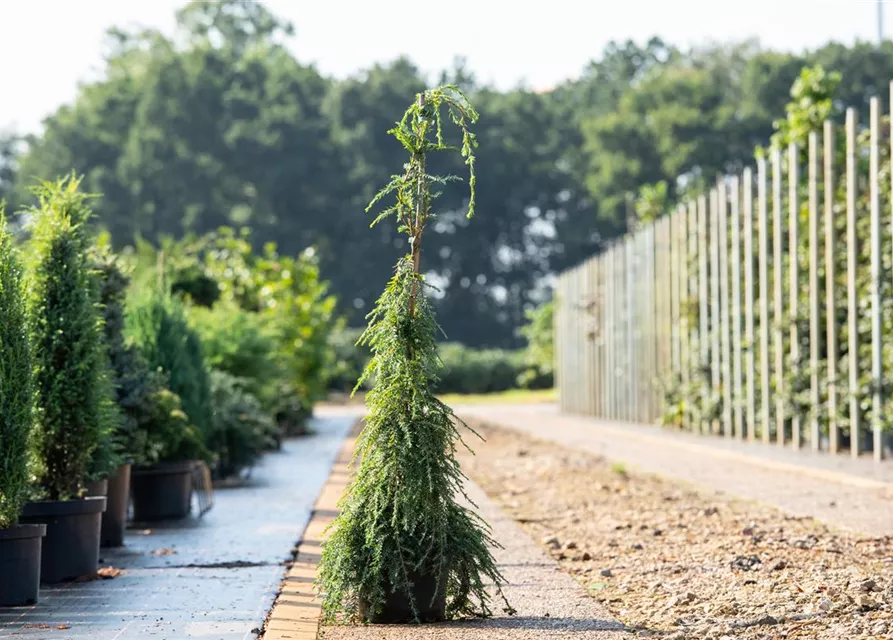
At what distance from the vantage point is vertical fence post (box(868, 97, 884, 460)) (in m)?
13.9

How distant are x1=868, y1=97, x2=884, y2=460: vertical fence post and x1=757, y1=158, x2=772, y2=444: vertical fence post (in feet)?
9.01

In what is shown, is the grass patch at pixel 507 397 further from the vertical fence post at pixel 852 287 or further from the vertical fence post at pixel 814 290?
the vertical fence post at pixel 852 287

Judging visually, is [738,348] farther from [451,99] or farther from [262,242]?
[262,242]

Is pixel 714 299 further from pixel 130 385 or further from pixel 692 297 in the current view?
pixel 130 385

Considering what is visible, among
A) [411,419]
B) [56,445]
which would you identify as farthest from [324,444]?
[411,419]

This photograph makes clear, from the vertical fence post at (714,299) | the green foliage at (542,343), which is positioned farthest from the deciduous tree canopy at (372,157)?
the vertical fence post at (714,299)

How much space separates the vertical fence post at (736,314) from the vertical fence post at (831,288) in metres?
2.54

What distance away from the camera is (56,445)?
751 centimetres

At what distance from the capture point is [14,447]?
627cm

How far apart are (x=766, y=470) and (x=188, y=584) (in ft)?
27.0

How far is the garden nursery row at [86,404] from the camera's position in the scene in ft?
20.9

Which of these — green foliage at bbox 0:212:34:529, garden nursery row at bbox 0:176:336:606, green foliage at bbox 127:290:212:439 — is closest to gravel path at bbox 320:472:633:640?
green foliage at bbox 0:212:34:529

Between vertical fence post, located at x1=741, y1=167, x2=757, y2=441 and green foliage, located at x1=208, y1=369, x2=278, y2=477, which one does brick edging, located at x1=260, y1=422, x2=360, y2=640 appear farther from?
vertical fence post, located at x1=741, y1=167, x2=757, y2=441

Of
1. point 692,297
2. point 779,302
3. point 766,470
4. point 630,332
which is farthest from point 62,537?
point 630,332
